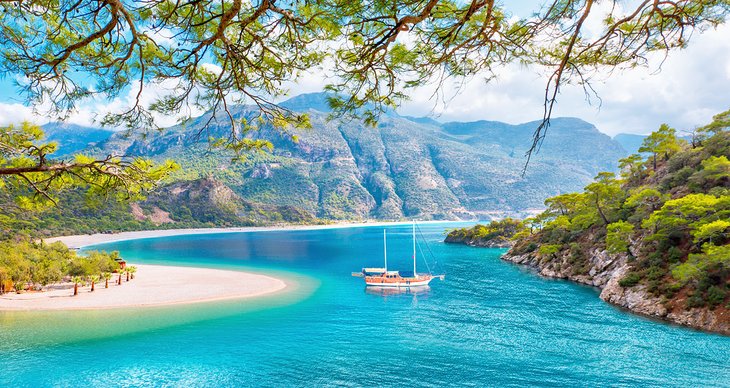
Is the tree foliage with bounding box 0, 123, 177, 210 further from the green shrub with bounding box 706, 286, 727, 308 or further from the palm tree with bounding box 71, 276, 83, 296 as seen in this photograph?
the palm tree with bounding box 71, 276, 83, 296

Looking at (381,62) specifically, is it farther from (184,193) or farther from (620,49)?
(184,193)

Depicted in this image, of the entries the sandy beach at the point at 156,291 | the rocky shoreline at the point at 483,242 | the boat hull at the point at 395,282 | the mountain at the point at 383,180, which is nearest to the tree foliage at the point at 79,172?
the sandy beach at the point at 156,291

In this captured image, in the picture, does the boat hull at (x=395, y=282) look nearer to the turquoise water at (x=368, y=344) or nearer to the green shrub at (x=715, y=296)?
the turquoise water at (x=368, y=344)

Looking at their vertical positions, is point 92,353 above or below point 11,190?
below

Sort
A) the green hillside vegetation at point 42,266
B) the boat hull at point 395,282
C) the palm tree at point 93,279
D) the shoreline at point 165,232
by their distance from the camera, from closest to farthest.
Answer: the green hillside vegetation at point 42,266
the palm tree at point 93,279
the boat hull at point 395,282
the shoreline at point 165,232

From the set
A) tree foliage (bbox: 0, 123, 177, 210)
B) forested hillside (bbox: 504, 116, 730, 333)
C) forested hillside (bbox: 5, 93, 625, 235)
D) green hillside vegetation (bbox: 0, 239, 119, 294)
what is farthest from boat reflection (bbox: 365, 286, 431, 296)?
forested hillside (bbox: 5, 93, 625, 235)

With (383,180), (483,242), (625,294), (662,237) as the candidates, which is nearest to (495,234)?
(483,242)

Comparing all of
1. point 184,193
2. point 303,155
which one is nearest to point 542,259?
point 184,193
